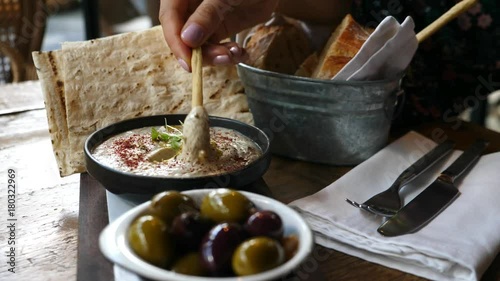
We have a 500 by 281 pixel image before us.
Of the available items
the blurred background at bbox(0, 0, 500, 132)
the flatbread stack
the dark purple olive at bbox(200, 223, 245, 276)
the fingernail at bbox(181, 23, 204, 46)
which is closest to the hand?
the fingernail at bbox(181, 23, 204, 46)

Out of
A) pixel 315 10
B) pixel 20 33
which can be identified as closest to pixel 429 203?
pixel 315 10

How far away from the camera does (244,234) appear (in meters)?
0.74

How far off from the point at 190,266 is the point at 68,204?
576 millimetres

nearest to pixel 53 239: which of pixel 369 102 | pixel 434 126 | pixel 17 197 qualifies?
pixel 17 197

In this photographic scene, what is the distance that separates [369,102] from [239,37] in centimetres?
49

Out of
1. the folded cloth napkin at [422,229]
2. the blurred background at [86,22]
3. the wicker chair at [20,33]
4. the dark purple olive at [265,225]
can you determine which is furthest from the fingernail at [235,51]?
the wicker chair at [20,33]

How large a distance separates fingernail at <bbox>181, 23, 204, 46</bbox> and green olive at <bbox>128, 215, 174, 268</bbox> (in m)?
0.56

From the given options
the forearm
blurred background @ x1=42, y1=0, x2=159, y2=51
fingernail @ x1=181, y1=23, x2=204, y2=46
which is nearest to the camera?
fingernail @ x1=181, y1=23, x2=204, y2=46

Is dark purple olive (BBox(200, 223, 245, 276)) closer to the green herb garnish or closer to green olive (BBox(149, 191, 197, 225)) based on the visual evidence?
green olive (BBox(149, 191, 197, 225))

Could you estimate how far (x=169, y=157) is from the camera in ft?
3.74

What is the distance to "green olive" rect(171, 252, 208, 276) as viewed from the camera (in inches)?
27.9

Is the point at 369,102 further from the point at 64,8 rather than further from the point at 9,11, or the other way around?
the point at 64,8

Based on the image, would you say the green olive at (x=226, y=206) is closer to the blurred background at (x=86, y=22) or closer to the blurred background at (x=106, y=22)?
the blurred background at (x=86, y=22)

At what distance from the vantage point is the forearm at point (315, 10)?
164cm
